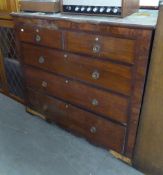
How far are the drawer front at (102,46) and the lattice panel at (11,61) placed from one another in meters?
0.82

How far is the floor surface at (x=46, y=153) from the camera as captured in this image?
146cm

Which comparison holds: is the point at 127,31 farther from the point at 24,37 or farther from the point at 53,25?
the point at 24,37

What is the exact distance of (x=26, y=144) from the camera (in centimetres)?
168

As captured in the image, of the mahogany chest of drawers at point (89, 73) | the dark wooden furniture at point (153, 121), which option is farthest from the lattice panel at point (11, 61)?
the dark wooden furniture at point (153, 121)

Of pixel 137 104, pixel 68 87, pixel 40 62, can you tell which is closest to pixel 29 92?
pixel 40 62

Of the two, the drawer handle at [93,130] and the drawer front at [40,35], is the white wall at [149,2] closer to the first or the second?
the drawer front at [40,35]

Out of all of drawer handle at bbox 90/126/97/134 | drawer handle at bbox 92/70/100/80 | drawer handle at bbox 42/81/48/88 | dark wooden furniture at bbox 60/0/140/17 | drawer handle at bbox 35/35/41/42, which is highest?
dark wooden furniture at bbox 60/0/140/17

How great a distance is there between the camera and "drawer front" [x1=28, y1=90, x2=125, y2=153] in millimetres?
1438

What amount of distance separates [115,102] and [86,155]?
0.53 metres

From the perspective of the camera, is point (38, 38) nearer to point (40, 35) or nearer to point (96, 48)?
point (40, 35)

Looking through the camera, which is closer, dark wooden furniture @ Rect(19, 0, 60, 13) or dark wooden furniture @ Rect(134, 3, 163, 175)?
dark wooden furniture @ Rect(134, 3, 163, 175)

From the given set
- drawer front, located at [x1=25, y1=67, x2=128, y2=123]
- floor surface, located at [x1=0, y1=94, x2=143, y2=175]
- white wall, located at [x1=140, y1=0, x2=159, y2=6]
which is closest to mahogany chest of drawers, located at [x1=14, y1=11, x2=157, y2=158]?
drawer front, located at [x1=25, y1=67, x2=128, y2=123]

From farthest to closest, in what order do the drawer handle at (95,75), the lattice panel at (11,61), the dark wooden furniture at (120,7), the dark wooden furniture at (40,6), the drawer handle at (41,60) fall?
1. the lattice panel at (11,61)
2. the drawer handle at (41,60)
3. the dark wooden furniture at (40,6)
4. the drawer handle at (95,75)
5. the dark wooden furniture at (120,7)

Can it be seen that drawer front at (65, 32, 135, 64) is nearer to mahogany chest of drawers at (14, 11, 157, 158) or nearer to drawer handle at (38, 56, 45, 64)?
mahogany chest of drawers at (14, 11, 157, 158)
